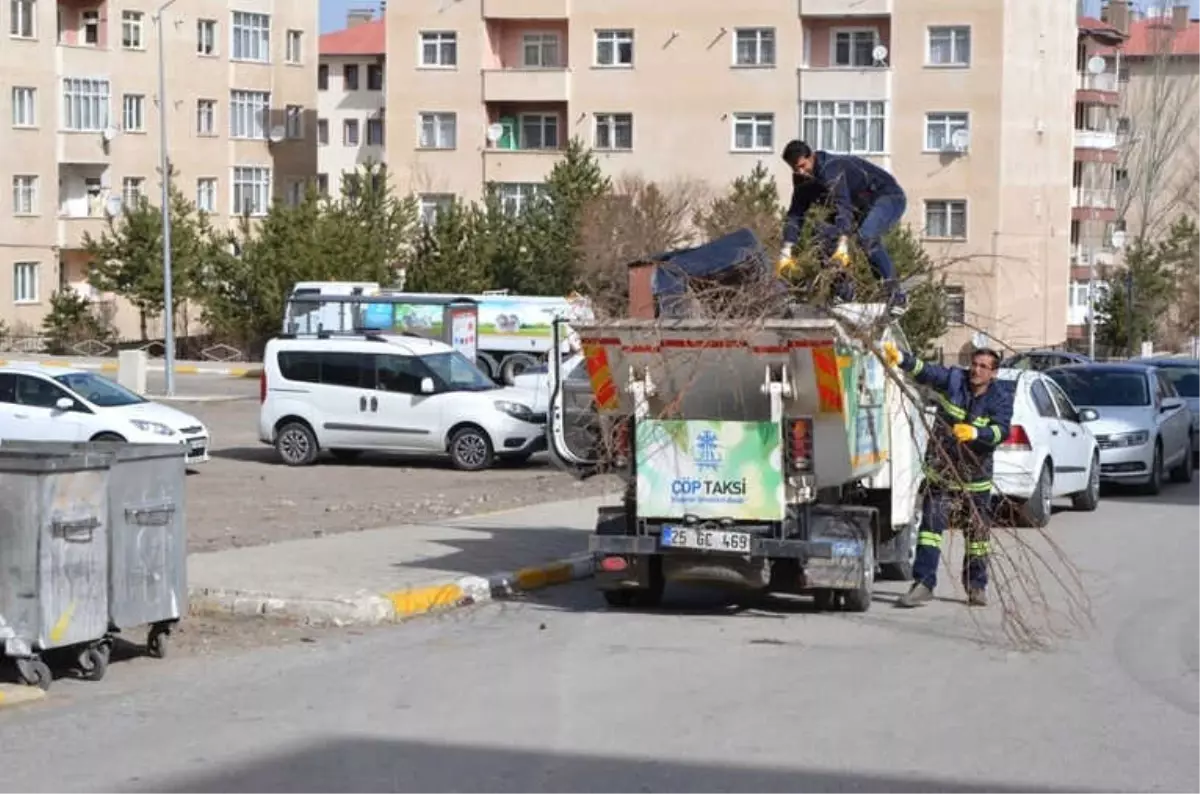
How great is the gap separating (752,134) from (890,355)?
56793 millimetres

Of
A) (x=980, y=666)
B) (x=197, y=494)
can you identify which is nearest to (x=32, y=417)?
(x=197, y=494)

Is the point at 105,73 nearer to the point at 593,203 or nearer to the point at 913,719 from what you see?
the point at 593,203

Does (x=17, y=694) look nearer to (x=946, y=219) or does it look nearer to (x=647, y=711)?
(x=647, y=711)

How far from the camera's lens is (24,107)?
67.1 m

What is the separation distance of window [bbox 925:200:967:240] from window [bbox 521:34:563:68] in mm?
15123

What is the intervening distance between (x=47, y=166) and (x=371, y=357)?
44.5 meters

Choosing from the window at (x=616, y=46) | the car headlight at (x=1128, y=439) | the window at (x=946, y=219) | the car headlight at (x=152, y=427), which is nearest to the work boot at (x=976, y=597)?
the car headlight at (x=1128, y=439)

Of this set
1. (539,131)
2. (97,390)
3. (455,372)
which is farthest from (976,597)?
(539,131)

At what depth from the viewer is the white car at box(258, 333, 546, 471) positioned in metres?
27.1

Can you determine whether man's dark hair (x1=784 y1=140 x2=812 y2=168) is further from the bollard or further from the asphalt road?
the bollard

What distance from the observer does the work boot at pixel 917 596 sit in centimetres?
1387

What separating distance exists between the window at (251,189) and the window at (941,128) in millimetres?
27652

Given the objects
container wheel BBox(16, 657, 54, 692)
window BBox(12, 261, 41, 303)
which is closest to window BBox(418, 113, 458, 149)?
window BBox(12, 261, 41, 303)

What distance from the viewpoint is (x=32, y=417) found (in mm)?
25062
